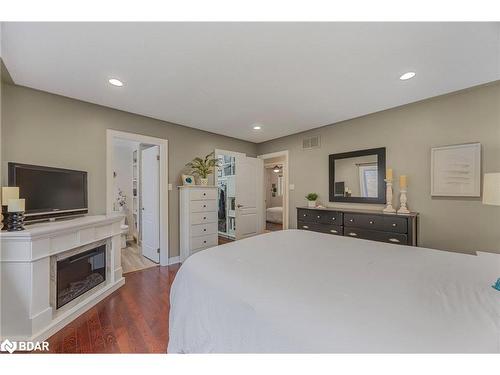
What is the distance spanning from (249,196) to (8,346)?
379cm

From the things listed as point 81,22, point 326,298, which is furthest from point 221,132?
point 326,298

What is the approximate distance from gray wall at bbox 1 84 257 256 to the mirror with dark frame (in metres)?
2.74

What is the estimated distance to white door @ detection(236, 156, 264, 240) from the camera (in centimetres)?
459

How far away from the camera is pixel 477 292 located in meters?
0.98

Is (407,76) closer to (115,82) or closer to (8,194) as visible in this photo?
(115,82)

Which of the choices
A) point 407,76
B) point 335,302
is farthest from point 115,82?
point 407,76

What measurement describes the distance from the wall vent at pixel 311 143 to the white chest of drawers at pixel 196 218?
1913 millimetres

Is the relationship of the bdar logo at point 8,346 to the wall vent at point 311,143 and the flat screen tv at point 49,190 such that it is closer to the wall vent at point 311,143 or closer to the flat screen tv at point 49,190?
the flat screen tv at point 49,190

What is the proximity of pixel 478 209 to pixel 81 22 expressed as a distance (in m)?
3.99

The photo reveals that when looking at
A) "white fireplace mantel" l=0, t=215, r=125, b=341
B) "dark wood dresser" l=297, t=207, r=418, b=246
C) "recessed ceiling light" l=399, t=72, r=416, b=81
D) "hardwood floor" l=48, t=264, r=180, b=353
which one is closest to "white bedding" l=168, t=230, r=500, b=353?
"hardwood floor" l=48, t=264, r=180, b=353

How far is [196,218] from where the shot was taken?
359 centimetres

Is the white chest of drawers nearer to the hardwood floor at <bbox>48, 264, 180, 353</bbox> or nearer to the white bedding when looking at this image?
the hardwood floor at <bbox>48, 264, 180, 353</bbox>

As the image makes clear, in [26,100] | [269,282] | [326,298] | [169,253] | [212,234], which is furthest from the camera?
[212,234]
